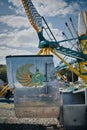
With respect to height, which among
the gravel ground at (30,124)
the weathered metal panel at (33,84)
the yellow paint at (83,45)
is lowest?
the gravel ground at (30,124)

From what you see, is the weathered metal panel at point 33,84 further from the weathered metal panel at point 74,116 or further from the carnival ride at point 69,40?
the carnival ride at point 69,40

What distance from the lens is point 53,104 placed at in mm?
8266

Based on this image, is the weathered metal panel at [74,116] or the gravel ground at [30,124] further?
the gravel ground at [30,124]

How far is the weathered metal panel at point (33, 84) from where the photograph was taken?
26.7 ft

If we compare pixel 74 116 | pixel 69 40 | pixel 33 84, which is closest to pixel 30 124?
pixel 74 116

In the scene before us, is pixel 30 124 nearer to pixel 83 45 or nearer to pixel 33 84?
pixel 33 84

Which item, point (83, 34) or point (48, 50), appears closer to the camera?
point (48, 50)

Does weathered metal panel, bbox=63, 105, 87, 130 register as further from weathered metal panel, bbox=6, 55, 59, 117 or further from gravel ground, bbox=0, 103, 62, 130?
weathered metal panel, bbox=6, 55, 59, 117

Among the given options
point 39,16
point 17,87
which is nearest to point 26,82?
point 17,87

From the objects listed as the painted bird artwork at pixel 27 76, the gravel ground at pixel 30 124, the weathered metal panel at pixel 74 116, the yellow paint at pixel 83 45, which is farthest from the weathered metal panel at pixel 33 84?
the yellow paint at pixel 83 45

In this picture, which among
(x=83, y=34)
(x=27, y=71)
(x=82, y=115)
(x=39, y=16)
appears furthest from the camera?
(x=83, y=34)

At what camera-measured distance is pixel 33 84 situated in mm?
8148

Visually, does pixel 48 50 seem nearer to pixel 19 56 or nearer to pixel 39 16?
pixel 39 16

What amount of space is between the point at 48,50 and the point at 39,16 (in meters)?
3.60
